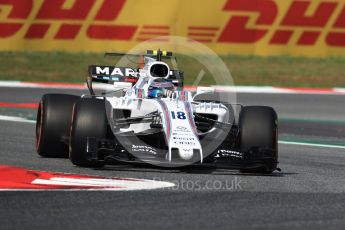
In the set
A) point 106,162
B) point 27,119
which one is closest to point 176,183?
point 106,162

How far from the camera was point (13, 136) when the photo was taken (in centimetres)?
1272

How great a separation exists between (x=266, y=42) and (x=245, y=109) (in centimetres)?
1236

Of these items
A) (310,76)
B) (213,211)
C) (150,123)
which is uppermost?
(310,76)

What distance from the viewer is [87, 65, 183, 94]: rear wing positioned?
11266 mm

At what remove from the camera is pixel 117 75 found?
37.4ft

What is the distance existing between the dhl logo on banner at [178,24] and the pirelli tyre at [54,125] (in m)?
11.0

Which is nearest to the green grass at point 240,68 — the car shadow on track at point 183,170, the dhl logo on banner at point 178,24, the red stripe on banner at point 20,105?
the dhl logo on banner at point 178,24

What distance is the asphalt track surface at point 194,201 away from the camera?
6676 mm

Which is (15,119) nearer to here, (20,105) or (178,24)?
(20,105)

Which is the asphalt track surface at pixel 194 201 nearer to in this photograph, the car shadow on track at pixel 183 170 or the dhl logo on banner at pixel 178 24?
the car shadow on track at pixel 183 170

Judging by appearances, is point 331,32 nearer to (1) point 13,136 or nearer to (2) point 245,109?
(1) point 13,136

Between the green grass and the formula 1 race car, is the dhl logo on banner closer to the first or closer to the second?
the green grass

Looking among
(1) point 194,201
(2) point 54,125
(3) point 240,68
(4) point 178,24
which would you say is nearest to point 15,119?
(2) point 54,125

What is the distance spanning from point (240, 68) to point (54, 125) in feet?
41.6
